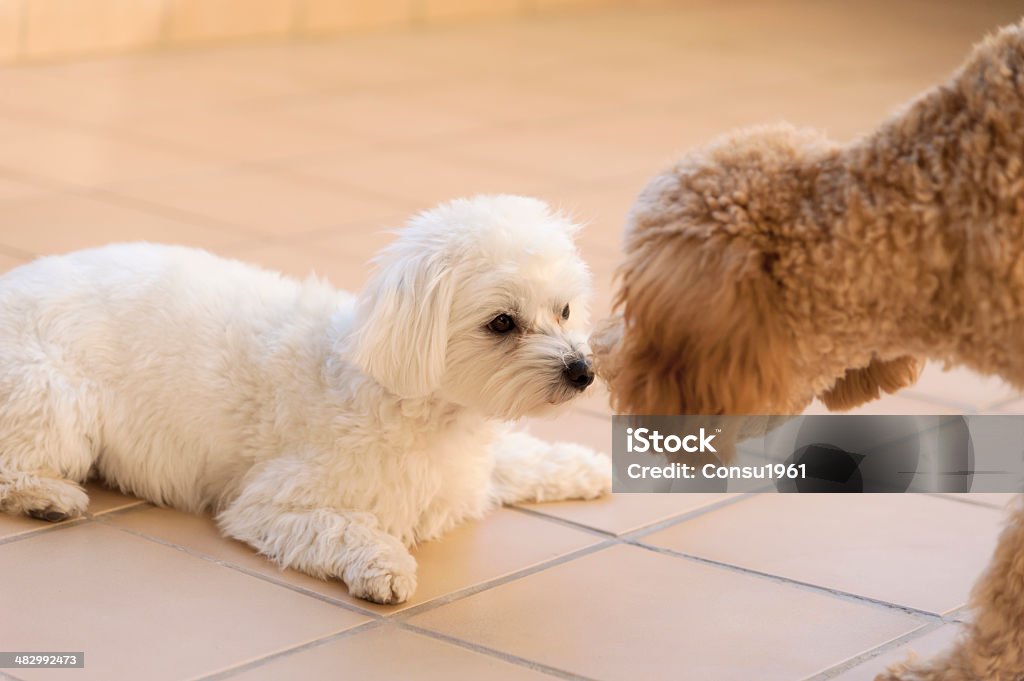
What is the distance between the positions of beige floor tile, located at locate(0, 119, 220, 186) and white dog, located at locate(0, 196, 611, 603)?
206cm

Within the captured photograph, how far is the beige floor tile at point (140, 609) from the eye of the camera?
2.09 meters

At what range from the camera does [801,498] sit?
9.20ft

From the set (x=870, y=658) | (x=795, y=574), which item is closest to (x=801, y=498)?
(x=795, y=574)

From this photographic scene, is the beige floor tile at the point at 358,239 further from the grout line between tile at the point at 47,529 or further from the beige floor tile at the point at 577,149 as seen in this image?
the grout line between tile at the point at 47,529

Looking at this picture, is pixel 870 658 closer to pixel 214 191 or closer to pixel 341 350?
pixel 341 350

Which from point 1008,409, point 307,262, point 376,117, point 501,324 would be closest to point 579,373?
point 501,324

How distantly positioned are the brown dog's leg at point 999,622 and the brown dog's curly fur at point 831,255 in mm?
252

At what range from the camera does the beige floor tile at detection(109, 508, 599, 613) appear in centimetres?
Answer: 238

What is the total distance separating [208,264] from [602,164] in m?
2.78

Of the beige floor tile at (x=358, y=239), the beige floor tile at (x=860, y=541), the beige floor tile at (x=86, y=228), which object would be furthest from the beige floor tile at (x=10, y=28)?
the beige floor tile at (x=860, y=541)

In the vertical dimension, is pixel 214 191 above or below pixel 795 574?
above

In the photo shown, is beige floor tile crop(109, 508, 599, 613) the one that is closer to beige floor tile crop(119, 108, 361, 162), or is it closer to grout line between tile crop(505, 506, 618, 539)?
grout line between tile crop(505, 506, 618, 539)

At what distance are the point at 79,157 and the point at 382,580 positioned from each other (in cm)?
306

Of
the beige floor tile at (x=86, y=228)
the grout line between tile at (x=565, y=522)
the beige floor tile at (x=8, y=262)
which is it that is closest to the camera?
the grout line between tile at (x=565, y=522)
